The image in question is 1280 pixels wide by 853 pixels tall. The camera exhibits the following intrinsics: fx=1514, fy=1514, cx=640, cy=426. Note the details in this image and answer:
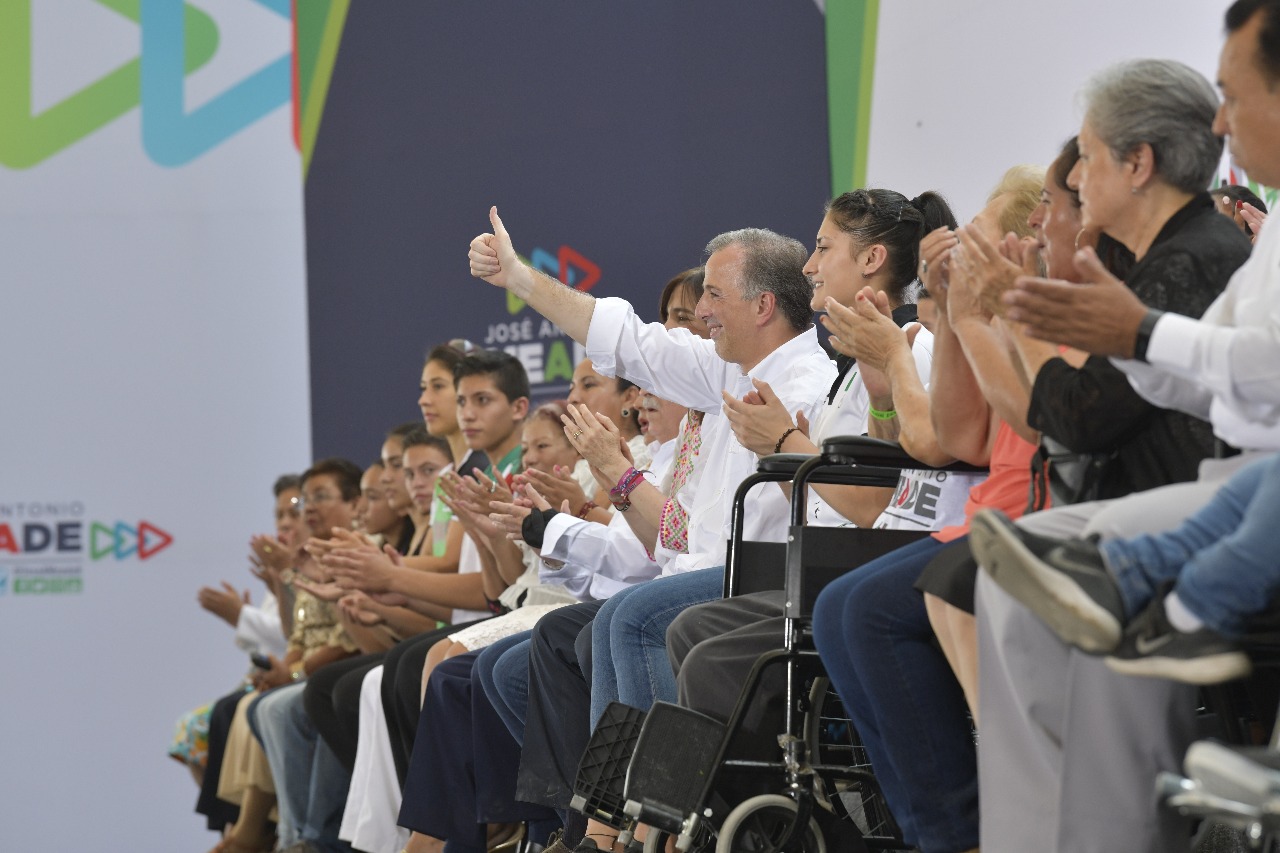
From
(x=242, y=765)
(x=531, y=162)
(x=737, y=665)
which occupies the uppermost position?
(x=531, y=162)

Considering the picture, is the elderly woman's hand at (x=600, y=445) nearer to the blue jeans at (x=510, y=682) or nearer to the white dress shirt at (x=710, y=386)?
the white dress shirt at (x=710, y=386)

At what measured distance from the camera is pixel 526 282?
358 cm

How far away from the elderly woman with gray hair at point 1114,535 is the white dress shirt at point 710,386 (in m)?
1.18

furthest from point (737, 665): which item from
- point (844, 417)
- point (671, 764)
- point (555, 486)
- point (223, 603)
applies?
point (223, 603)

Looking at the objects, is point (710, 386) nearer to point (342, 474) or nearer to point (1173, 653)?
point (1173, 653)

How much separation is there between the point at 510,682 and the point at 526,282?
93 cm

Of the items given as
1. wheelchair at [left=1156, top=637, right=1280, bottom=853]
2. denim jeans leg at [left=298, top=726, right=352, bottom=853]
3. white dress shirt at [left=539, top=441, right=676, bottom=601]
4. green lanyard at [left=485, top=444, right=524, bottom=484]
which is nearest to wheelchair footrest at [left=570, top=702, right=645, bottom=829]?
white dress shirt at [left=539, top=441, right=676, bottom=601]

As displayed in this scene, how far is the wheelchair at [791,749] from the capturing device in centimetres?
228

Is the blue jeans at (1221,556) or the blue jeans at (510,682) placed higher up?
the blue jeans at (1221,556)

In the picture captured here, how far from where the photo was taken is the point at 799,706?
91.0 inches

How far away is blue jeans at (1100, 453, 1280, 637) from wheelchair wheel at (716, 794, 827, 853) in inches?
39.1

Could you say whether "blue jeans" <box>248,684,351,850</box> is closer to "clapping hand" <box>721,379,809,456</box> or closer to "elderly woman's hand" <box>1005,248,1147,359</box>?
"clapping hand" <box>721,379,809,456</box>

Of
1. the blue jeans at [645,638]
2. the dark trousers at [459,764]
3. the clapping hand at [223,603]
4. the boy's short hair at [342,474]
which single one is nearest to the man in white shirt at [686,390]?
the blue jeans at [645,638]

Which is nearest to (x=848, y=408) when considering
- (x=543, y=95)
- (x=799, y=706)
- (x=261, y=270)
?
(x=799, y=706)
